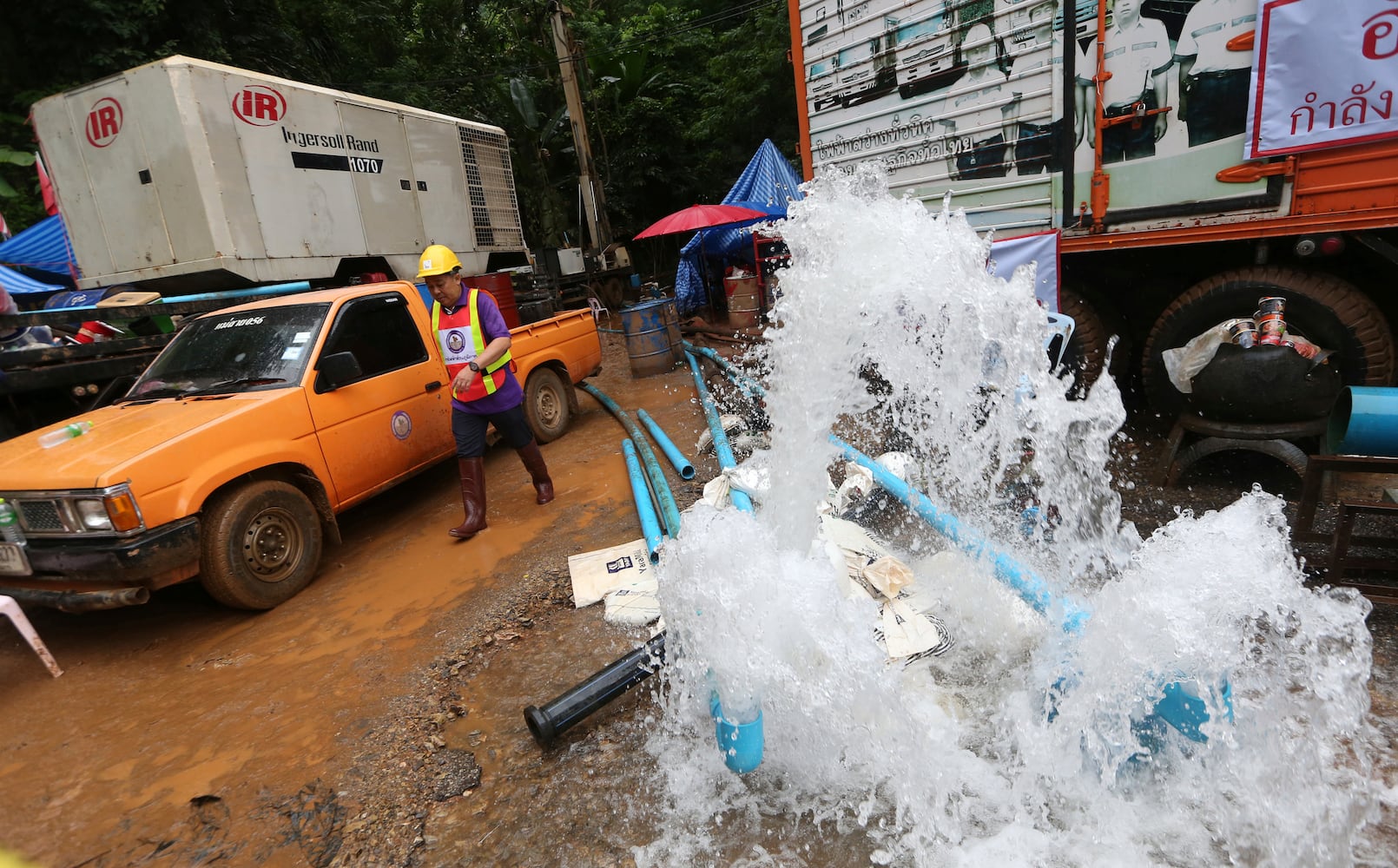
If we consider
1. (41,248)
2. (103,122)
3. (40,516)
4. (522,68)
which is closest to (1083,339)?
(40,516)

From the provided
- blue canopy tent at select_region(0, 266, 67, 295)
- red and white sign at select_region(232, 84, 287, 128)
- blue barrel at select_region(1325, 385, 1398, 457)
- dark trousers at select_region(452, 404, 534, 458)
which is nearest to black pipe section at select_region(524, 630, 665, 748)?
dark trousers at select_region(452, 404, 534, 458)

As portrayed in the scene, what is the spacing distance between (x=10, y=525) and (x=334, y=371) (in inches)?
70.6

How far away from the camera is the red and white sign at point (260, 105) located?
25.2 feet

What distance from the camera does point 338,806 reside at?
2.41 m

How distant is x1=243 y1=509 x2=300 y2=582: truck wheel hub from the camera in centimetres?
395

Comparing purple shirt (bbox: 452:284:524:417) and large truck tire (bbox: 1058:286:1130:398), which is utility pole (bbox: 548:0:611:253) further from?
large truck tire (bbox: 1058:286:1130:398)

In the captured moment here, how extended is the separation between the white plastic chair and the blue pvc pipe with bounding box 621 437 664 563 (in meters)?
3.27

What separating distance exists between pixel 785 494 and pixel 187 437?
11.0ft

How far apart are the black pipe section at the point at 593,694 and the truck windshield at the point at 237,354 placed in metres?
3.12

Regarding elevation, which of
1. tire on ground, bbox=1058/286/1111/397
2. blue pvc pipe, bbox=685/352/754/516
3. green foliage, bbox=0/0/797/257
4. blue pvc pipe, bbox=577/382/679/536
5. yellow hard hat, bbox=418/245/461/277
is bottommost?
blue pvc pipe, bbox=577/382/679/536

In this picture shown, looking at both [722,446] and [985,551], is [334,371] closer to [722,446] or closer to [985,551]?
[722,446]

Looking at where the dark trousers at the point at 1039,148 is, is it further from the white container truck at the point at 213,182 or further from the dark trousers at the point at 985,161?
the white container truck at the point at 213,182

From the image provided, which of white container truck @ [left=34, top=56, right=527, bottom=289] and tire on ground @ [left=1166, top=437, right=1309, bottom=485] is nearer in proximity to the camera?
tire on ground @ [left=1166, top=437, right=1309, bottom=485]

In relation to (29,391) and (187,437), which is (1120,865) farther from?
(29,391)
